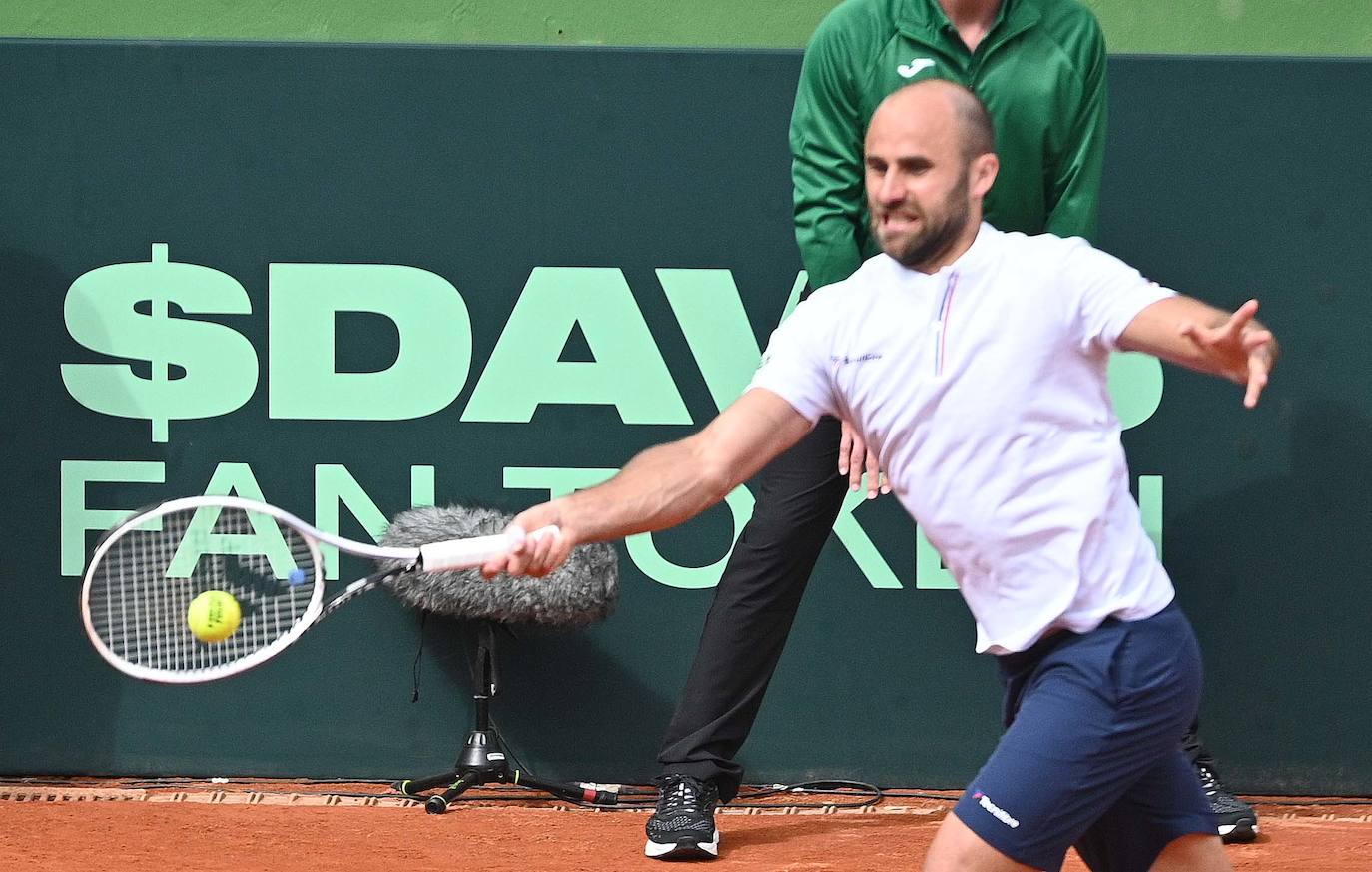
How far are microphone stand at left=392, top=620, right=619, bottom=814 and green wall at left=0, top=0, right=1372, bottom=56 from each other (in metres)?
1.67

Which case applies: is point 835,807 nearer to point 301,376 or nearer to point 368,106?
point 301,376

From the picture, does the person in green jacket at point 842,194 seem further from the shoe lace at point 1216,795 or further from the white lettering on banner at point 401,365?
the shoe lace at point 1216,795

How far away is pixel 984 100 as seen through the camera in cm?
360

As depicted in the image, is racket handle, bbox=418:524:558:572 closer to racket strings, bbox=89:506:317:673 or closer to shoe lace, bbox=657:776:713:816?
racket strings, bbox=89:506:317:673

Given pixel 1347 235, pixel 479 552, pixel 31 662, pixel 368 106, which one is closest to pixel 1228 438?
pixel 1347 235

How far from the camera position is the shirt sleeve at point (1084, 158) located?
3.65 m

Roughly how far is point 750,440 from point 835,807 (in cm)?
178

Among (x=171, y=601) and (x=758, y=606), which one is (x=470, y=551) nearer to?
(x=171, y=601)

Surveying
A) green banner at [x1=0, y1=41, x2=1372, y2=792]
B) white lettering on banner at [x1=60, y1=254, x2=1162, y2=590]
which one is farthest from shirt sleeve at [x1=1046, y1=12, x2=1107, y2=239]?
white lettering on banner at [x1=60, y1=254, x2=1162, y2=590]

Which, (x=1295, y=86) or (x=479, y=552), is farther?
(x=1295, y=86)

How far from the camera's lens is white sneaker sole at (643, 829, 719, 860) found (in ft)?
12.2

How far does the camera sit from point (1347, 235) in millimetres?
4207

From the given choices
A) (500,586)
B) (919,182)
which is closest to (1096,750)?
(919,182)

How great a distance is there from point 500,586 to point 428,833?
553 mm
